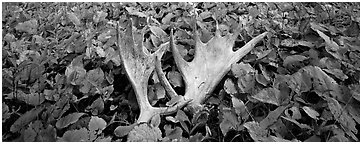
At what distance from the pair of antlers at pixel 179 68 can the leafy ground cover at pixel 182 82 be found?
1.7 inches

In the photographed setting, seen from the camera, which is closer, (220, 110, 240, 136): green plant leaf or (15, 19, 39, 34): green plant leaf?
(220, 110, 240, 136): green plant leaf

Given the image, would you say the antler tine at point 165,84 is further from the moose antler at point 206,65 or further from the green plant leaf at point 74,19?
the green plant leaf at point 74,19

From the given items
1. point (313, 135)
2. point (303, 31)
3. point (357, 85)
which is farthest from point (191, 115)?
point (303, 31)

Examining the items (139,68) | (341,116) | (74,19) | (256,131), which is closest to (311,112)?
(341,116)

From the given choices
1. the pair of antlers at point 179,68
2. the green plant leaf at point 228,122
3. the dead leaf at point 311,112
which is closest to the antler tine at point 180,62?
the pair of antlers at point 179,68

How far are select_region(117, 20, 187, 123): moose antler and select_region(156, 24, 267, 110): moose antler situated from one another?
61 mm

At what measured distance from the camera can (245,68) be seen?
1620 mm

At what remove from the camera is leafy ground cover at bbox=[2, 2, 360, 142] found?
4.22 feet

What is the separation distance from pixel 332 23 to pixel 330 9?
151 millimetres

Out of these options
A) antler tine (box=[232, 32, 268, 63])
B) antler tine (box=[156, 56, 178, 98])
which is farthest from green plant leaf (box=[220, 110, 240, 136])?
antler tine (box=[232, 32, 268, 63])

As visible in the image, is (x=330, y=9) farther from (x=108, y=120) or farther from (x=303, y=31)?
(x=108, y=120)

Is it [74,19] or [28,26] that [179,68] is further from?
[28,26]

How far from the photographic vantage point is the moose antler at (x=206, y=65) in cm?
148

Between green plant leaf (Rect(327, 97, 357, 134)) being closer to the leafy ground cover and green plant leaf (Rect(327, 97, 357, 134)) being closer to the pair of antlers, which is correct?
the leafy ground cover
